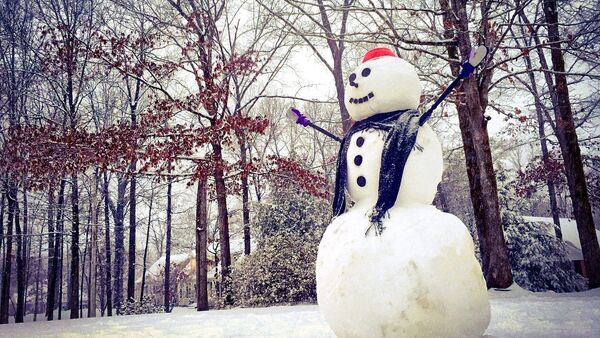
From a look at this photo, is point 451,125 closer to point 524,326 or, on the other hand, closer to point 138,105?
point 524,326

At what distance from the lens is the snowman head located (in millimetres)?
3322

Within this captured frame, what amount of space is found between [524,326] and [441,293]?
2071mm

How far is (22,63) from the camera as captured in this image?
12.2 meters

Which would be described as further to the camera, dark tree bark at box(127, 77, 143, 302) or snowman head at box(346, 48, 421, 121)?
dark tree bark at box(127, 77, 143, 302)

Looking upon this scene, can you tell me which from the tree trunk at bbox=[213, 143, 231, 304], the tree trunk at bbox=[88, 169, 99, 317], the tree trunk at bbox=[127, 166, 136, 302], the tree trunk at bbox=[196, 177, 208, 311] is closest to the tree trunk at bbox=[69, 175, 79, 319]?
the tree trunk at bbox=[88, 169, 99, 317]

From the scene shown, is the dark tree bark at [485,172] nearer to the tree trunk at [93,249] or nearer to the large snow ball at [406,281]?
the large snow ball at [406,281]

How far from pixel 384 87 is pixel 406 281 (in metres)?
1.65

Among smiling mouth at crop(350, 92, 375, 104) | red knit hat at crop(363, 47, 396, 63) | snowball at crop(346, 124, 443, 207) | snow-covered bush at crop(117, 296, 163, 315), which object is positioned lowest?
snow-covered bush at crop(117, 296, 163, 315)

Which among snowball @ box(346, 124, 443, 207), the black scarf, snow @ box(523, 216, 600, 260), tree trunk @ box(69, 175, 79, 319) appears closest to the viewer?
the black scarf

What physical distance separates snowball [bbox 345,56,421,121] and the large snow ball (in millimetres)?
999

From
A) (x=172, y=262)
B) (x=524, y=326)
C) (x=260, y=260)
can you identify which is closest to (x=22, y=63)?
(x=260, y=260)

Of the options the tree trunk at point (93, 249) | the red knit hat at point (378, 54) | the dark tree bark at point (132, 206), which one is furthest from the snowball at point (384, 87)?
the dark tree bark at point (132, 206)

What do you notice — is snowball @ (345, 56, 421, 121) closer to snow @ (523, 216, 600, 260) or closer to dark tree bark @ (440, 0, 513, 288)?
dark tree bark @ (440, 0, 513, 288)

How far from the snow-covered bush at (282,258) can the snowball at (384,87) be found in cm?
736
